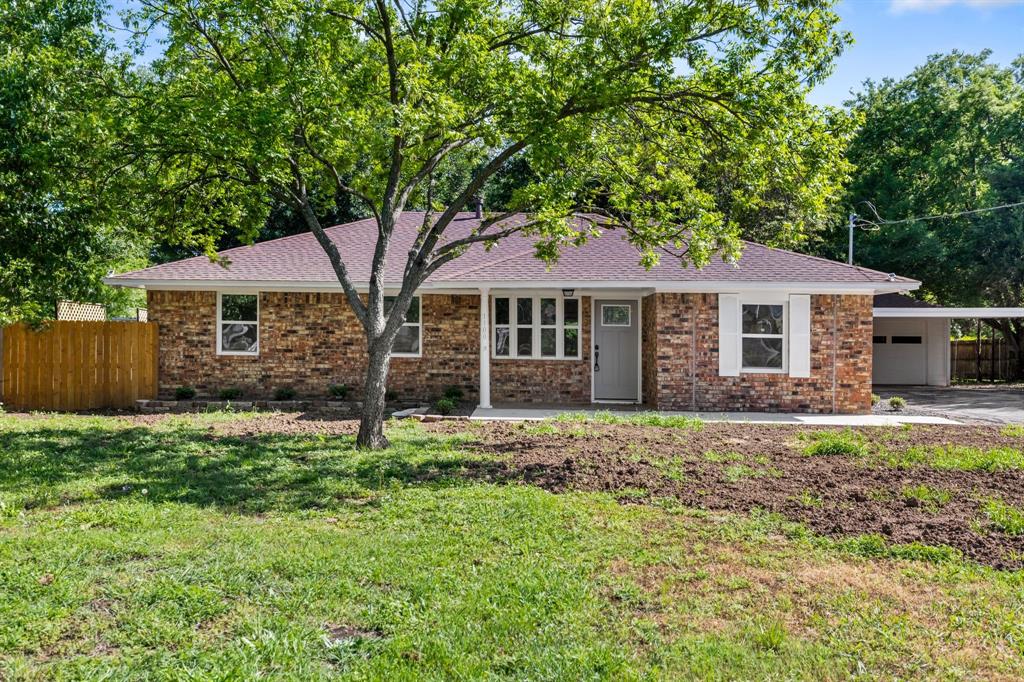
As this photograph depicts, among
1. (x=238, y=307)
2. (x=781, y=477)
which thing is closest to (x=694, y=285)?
(x=781, y=477)

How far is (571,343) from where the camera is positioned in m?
14.9

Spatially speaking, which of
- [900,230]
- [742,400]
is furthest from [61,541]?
[900,230]

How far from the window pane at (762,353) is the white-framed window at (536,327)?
3354 mm

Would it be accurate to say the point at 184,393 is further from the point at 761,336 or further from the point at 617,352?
the point at 761,336

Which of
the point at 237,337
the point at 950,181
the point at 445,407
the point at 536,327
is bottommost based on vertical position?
the point at 445,407

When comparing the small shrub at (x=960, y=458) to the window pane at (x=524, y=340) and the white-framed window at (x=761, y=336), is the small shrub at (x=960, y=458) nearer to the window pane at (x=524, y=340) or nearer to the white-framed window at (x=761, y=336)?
the white-framed window at (x=761, y=336)

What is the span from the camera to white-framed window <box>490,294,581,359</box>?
1490 cm

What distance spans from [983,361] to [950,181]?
279 inches

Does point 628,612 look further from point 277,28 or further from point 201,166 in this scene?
point 201,166

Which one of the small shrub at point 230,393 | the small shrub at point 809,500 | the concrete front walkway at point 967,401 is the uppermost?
the small shrub at point 230,393

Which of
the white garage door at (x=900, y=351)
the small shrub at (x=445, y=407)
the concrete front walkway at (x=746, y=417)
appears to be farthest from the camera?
the white garage door at (x=900, y=351)

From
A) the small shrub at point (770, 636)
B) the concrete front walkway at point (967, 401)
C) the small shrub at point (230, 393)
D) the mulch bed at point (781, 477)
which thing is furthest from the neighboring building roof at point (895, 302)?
the small shrub at point (770, 636)

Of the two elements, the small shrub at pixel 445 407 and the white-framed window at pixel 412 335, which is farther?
the white-framed window at pixel 412 335

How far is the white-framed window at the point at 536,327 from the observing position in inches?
587
